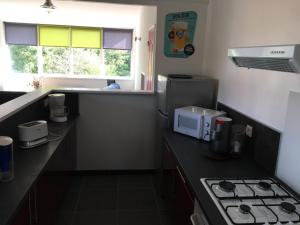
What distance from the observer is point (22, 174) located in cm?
158

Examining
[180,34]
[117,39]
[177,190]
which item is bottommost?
[177,190]

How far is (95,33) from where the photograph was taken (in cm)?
761

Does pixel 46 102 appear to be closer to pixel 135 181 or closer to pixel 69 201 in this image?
pixel 69 201

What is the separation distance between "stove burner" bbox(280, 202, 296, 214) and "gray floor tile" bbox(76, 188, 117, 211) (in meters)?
1.71

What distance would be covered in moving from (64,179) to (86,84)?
17.8 ft

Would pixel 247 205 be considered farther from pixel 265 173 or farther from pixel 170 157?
pixel 170 157

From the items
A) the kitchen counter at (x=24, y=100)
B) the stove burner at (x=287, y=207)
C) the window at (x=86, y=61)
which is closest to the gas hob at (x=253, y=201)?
the stove burner at (x=287, y=207)

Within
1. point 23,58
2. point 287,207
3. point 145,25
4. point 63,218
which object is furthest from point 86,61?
point 287,207

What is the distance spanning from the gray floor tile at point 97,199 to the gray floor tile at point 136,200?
0.08m

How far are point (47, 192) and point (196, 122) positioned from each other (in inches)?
50.1

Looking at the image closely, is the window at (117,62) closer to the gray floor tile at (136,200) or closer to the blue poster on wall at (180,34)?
the blue poster on wall at (180,34)

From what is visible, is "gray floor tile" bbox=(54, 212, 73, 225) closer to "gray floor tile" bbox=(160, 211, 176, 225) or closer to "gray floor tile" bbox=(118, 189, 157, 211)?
"gray floor tile" bbox=(118, 189, 157, 211)

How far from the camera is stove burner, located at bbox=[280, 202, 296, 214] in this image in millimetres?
1289

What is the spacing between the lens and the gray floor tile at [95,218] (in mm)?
2422
